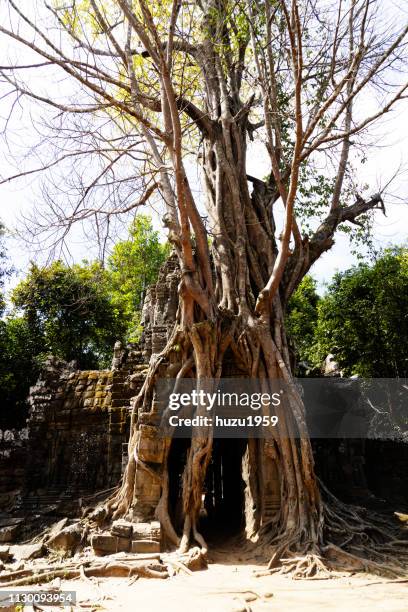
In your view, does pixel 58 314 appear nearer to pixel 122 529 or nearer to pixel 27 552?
pixel 27 552

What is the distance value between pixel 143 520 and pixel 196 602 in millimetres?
1778

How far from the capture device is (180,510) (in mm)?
5047

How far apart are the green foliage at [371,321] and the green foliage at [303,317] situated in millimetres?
2559

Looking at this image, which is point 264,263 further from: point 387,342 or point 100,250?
point 387,342

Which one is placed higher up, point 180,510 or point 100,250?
point 100,250

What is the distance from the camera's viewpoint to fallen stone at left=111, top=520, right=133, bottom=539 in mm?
4594

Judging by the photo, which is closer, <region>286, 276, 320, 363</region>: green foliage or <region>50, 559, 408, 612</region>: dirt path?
<region>50, 559, 408, 612</region>: dirt path

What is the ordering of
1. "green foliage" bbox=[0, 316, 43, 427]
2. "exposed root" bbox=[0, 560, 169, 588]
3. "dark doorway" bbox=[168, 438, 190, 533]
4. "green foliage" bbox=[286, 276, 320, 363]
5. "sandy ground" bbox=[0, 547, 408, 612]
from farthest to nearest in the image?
"green foliage" bbox=[286, 276, 320, 363] → "green foliage" bbox=[0, 316, 43, 427] → "dark doorway" bbox=[168, 438, 190, 533] → "exposed root" bbox=[0, 560, 169, 588] → "sandy ground" bbox=[0, 547, 408, 612]

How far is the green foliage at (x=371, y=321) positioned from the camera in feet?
30.3

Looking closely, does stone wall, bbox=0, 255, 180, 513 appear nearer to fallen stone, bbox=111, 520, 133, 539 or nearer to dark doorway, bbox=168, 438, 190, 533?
dark doorway, bbox=168, 438, 190, 533

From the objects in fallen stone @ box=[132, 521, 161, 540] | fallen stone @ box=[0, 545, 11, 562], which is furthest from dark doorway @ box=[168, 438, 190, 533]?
fallen stone @ box=[0, 545, 11, 562]

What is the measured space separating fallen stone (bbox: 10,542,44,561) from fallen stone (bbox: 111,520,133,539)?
2.60 ft

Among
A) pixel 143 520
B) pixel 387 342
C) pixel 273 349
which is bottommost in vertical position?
pixel 143 520

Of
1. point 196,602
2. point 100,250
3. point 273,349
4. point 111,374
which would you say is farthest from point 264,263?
point 196,602
